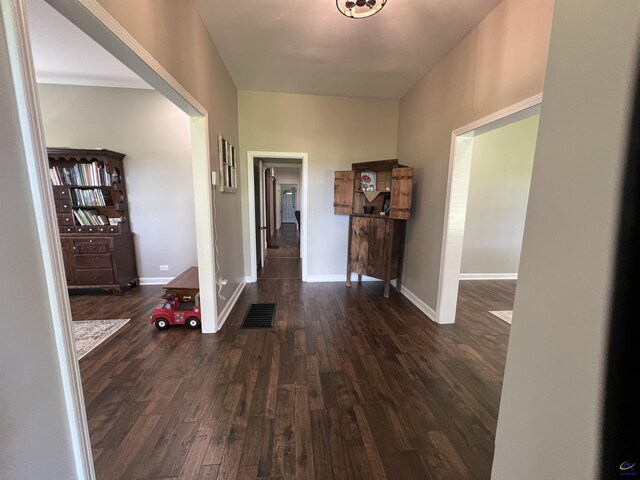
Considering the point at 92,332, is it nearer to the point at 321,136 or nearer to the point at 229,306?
the point at 229,306

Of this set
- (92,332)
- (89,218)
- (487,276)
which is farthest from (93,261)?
(487,276)

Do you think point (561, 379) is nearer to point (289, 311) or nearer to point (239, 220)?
point (289, 311)

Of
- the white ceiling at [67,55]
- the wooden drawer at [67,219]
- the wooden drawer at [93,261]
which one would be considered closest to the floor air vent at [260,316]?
the wooden drawer at [93,261]

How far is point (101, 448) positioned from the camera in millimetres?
1418

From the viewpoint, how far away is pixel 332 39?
2496 millimetres

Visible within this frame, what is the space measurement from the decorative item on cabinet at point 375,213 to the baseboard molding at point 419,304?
18cm

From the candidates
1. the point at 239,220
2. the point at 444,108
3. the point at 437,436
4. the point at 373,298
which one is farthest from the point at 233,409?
the point at 444,108

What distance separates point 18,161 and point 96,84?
400 cm

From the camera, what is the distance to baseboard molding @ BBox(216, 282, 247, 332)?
2779 millimetres

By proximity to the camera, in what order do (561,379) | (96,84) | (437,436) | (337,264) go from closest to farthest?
(561,379) < (437,436) < (96,84) < (337,264)

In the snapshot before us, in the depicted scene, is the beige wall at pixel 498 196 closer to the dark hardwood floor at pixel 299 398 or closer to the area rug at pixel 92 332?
the dark hardwood floor at pixel 299 398

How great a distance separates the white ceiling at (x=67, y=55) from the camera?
88.0 inches

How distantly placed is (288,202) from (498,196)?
36.8 feet

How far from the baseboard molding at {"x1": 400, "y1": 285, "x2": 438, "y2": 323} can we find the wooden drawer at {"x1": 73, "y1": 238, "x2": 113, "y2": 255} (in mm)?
4143
